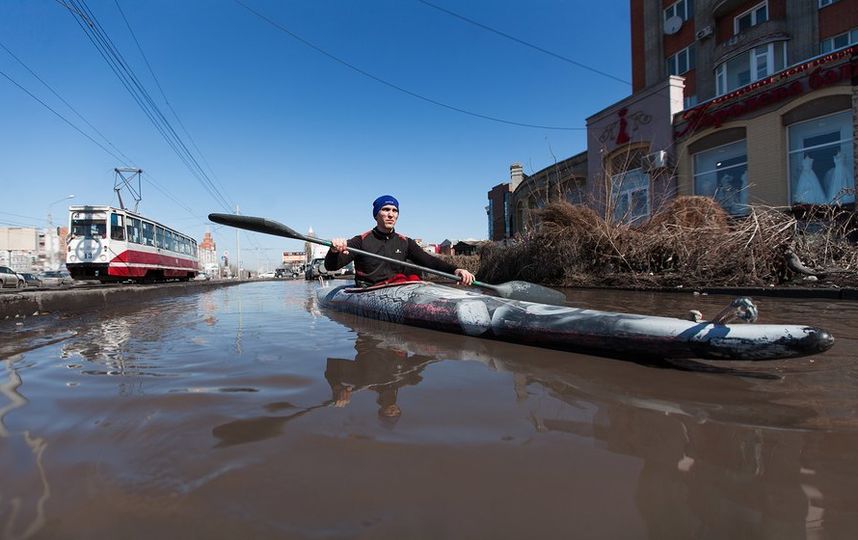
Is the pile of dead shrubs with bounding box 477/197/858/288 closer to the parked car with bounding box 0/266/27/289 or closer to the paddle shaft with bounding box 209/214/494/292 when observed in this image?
the paddle shaft with bounding box 209/214/494/292

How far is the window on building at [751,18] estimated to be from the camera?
1483cm

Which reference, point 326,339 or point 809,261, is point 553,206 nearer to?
point 809,261

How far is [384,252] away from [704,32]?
59.2ft

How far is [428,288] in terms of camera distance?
14.5 feet

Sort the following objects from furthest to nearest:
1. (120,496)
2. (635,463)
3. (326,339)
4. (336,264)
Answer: (336,264) < (326,339) < (635,463) < (120,496)

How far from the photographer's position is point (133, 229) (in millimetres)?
15648

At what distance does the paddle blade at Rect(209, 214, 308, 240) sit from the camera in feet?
16.0

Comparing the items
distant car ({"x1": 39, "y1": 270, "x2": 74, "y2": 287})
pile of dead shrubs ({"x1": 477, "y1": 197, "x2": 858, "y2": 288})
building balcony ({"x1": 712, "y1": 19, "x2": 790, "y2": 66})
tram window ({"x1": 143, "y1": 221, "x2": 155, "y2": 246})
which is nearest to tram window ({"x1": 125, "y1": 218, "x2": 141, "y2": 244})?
tram window ({"x1": 143, "y1": 221, "x2": 155, "y2": 246})

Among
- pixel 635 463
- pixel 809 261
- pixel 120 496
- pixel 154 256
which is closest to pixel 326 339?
pixel 120 496

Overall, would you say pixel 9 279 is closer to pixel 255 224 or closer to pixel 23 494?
pixel 255 224

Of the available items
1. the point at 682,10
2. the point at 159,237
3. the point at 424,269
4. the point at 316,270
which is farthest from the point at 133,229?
the point at 682,10

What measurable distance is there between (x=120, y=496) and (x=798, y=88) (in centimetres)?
1459

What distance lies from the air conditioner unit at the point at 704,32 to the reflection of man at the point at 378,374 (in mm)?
19577

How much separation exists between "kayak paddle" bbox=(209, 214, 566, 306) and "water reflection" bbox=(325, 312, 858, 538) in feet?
5.63
